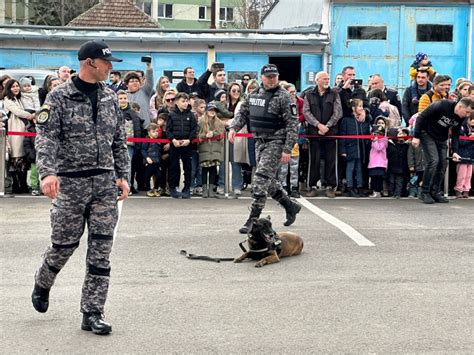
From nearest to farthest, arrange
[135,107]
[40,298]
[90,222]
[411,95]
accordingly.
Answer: [90,222]
[40,298]
[135,107]
[411,95]

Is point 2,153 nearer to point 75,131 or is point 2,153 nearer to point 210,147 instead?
point 210,147

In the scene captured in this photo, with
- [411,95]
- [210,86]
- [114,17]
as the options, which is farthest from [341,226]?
[114,17]

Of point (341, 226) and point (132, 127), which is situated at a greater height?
point (132, 127)

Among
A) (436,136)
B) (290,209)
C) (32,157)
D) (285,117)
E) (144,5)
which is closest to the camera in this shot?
(285,117)

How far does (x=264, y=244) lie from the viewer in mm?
9391

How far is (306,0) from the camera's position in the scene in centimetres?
3212

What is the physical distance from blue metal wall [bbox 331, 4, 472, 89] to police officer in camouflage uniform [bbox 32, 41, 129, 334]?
21.1 metres

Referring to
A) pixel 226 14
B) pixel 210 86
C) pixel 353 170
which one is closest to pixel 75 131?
pixel 353 170

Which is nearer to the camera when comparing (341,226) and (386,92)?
(341,226)

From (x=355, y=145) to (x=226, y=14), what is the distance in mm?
64275

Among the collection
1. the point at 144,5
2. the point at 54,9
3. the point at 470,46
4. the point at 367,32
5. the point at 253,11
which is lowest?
the point at 470,46

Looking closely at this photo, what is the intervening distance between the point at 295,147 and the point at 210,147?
1436mm

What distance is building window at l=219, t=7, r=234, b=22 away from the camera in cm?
7812

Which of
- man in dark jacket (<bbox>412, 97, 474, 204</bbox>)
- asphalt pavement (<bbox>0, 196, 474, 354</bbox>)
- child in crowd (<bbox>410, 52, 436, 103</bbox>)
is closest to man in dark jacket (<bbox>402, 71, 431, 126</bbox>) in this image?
child in crowd (<bbox>410, 52, 436, 103</bbox>)
